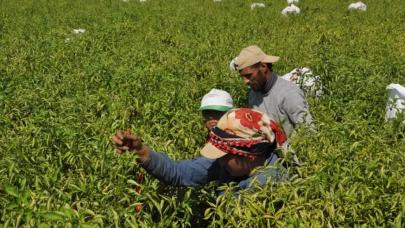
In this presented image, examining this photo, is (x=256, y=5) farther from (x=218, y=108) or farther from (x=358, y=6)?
(x=218, y=108)

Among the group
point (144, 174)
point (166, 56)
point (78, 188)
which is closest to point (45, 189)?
point (78, 188)

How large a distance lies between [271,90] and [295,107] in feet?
1.05

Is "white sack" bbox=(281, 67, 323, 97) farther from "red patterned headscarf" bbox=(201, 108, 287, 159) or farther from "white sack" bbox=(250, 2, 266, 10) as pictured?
"white sack" bbox=(250, 2, 266, 10)

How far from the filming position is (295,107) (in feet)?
15.0

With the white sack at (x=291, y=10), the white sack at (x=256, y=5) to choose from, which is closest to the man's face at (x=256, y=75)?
the white sack at (x=291, y=10)

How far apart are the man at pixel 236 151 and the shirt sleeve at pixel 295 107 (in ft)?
4.08

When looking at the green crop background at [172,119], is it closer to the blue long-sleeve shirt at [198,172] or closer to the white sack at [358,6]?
the blue long-sleeve shirt at [198,172]

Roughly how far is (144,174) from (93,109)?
5.74 ft

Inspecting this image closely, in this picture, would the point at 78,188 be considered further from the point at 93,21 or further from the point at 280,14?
the point at 280,14

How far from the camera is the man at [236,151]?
122 inches

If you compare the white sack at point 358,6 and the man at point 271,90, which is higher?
the man at point 271,90

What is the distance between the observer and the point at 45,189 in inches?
123

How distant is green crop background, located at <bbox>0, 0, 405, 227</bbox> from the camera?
111 inches

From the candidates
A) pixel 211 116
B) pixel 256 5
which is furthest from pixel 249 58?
pixel 256 5
